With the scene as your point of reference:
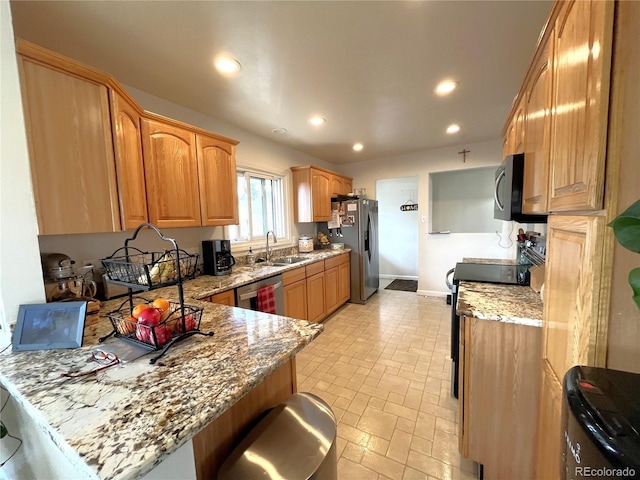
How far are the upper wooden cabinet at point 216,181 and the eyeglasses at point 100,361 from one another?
56.3 inches

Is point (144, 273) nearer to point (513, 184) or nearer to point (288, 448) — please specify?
point (288, 448)

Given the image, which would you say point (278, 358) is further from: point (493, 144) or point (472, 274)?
point (493, 144)

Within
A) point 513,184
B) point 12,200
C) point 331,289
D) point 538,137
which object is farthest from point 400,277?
point 12,200

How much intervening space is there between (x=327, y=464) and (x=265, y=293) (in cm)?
162

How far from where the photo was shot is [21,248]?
1.08 metres

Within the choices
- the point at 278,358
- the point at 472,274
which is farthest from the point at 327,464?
the point at 472,274

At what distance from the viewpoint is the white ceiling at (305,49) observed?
132 cm

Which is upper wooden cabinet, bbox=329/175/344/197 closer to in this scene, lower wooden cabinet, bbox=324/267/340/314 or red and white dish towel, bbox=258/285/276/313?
lower wooden cabinet, bbox=324/267/340/314

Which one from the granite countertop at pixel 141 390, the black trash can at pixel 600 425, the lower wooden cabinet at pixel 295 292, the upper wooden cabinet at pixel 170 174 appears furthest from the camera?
the lower wooden cabinet at pixel 295 292

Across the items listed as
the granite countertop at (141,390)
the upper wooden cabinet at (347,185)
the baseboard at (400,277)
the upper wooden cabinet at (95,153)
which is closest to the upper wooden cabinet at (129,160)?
the upper wooden cabinet at (95,153)

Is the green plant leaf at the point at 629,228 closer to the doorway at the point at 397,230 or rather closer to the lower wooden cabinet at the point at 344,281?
the lower wooden cabinet at the point at 344,281

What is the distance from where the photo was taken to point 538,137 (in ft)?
3.66

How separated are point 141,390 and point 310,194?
3.24 m

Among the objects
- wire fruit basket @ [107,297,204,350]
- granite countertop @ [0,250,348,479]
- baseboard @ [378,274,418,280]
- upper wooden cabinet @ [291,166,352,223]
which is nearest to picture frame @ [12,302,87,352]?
granite countertop @ [0,250,348,479]
